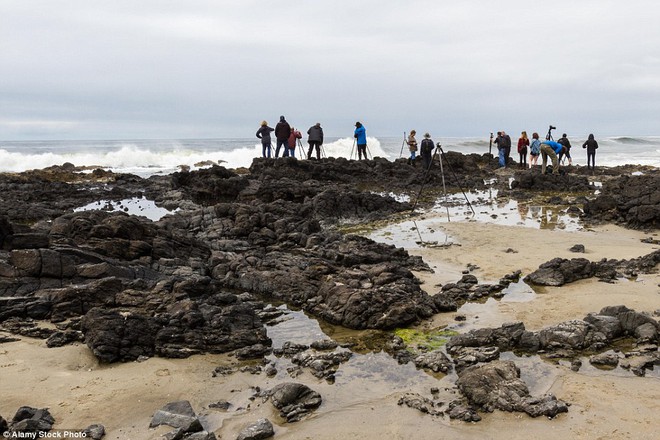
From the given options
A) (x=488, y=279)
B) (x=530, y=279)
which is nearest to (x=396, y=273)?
(x=488, y=279)

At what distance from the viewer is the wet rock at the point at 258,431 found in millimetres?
5334

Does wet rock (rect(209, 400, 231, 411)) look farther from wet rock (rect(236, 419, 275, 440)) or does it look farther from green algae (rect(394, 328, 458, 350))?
green algae (rect(394, 328, 458, 350))

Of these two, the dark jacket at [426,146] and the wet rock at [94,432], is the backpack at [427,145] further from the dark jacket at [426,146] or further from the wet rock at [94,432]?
the wet rock at [94,432]

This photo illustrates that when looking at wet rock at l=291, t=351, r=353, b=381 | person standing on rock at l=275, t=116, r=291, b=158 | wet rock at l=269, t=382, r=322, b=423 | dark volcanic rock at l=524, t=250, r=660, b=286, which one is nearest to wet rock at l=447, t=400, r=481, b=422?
wet rock at l=269, t=382, r=322, b=423

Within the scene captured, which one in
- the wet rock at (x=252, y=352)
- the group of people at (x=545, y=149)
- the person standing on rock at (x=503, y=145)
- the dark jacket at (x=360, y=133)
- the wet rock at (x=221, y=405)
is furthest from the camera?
the person standing on rock at (x=503, y=145)

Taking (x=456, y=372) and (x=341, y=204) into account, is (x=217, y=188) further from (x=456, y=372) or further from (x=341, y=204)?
(x=456, y=372)

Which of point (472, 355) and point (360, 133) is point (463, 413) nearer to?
point (472, 355)

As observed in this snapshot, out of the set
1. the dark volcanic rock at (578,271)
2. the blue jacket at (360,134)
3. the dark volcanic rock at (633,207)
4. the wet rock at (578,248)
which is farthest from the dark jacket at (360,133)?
the dark volcanic rock at (578,271)

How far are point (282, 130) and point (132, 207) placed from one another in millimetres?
10881

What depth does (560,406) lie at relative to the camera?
5.57m

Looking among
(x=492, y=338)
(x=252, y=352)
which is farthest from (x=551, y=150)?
(x=252, y=352)

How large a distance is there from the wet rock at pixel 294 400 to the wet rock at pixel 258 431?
30 cm

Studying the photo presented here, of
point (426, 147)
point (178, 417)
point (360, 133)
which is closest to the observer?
point (178, 417)

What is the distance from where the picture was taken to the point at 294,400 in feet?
19.8
